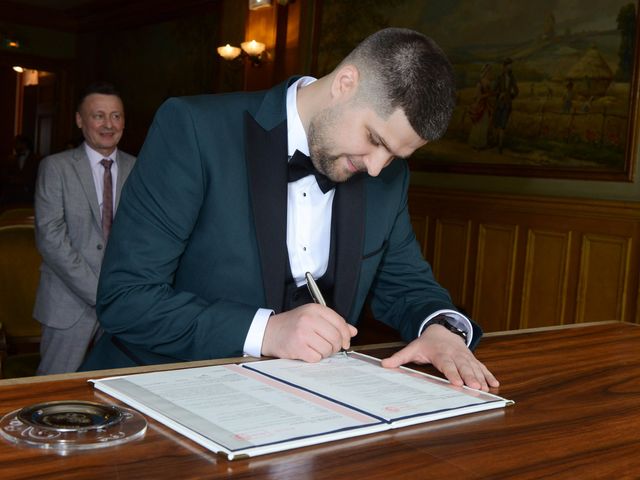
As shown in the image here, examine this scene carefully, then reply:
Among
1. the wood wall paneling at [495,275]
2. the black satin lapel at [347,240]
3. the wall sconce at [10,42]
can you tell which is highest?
the wall sconce at [10,42]

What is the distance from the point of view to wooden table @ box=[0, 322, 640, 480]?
1.02m

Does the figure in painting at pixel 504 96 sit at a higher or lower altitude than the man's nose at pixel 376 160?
higher

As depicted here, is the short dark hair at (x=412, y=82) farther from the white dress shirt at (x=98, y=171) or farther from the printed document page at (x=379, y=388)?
the white dress shirt at (x=98, y=171)

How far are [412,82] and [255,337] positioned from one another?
0.74 meters

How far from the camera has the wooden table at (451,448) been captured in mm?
1024

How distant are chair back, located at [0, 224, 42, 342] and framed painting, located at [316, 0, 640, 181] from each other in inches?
168

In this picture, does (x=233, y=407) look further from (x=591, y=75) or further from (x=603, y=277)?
(x=591, y=75)

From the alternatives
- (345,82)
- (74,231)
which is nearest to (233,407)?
(345,82)

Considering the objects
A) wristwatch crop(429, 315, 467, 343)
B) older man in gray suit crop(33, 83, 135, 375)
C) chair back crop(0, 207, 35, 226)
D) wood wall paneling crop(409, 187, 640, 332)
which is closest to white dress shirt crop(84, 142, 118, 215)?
older man in gray suit crop(33, 83, 135, 375)

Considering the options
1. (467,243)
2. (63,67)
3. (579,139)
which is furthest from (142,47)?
(579,139)

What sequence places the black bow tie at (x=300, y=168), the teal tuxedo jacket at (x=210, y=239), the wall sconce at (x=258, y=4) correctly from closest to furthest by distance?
the teal tuxedo jacket at (x=210, y=239)
the black bow tie at (x=300, y=168)
the wall sconce at (x=258, y=4)

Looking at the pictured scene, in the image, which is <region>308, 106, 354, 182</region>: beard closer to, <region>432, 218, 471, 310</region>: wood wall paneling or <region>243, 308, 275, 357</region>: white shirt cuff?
<region>243, 308, 275, 357</region>: white shirt cuff

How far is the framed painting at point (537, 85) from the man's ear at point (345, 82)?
14.7ft

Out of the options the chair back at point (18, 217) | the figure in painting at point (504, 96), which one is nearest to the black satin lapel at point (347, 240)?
the chair back at point (18, 217)
